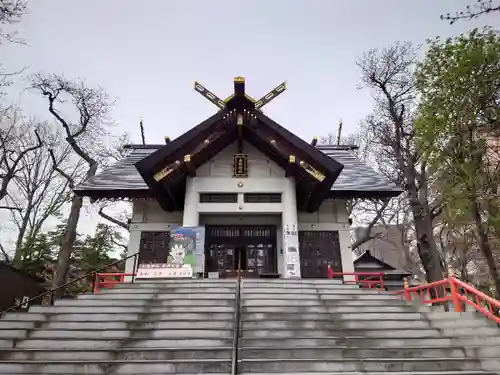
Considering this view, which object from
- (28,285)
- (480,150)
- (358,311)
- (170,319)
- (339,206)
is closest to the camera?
(170,319)

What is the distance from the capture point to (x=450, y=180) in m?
11.6

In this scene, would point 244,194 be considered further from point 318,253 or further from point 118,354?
point 118,354

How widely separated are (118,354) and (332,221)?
1020 centimetres

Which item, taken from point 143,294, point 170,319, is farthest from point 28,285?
point 170,319

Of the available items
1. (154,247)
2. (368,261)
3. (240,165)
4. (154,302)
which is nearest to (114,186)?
(154,247)

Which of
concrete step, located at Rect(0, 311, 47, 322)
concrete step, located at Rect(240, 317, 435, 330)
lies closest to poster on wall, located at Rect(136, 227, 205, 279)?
concrete step, located at Rect(0, 311, 47, 322)

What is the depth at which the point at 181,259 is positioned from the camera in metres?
11.0

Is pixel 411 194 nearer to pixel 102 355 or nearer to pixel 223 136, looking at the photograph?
pixel 223 136

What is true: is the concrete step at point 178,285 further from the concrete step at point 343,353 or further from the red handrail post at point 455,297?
the red handrail post at point 455,297

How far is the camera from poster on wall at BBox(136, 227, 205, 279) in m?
10.1

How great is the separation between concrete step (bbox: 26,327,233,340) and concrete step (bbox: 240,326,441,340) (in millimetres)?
535

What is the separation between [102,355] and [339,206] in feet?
35.9

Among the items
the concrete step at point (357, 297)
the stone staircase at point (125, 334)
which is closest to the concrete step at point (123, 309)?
the stone staircase at point (125, 334)

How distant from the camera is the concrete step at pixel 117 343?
615 centimetres
